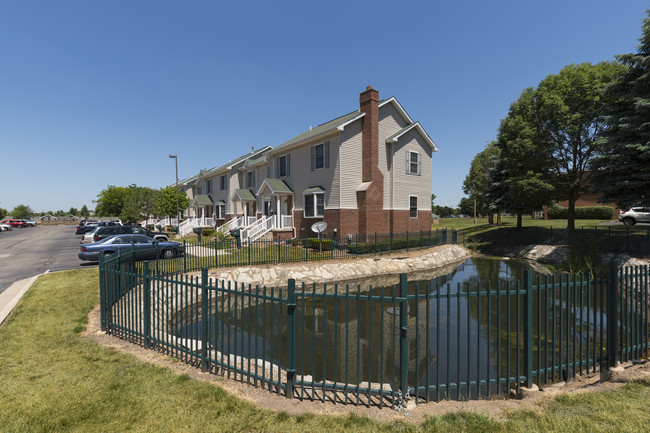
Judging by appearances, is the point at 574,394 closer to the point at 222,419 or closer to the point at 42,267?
the point at 222,419

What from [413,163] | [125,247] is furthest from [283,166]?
[125,247]

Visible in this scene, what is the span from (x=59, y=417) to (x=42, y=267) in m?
17.1

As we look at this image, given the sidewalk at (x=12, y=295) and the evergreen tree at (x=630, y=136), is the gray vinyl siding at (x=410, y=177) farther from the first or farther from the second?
the sidewalk at (x=12, y=295)

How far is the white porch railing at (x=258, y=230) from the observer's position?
82.2 ft

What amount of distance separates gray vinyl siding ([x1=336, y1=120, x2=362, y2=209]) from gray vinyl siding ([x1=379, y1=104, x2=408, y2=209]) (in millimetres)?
2041

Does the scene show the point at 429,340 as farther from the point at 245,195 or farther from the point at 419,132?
the point at 245,195

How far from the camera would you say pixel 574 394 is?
4656 millimetres

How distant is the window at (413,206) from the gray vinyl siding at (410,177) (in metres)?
0.35

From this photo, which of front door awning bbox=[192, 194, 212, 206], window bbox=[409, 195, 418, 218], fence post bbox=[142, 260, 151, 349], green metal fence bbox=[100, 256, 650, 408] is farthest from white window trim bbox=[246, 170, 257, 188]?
fence post bbox=[142, 260, 151, 349]

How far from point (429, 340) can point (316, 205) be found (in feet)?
56.0

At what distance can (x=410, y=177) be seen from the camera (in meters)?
25.5

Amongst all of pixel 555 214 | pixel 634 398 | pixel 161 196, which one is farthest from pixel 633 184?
pixel 161 196

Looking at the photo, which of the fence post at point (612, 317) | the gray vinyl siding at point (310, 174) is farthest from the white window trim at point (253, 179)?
the fence post at point (612, 317)

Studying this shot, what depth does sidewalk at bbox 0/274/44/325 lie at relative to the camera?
857 cm
